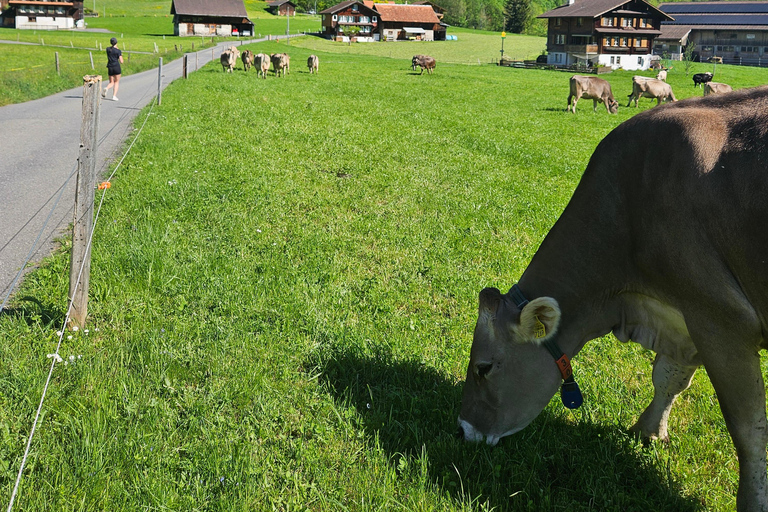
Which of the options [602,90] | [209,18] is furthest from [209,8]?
[602,90]

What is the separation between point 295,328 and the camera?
5.49m

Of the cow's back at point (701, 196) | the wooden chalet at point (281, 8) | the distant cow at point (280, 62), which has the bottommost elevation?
the cow's back at point (701, 196)

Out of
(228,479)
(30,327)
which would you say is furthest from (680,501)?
(30,327)

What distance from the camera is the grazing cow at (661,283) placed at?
308 cm

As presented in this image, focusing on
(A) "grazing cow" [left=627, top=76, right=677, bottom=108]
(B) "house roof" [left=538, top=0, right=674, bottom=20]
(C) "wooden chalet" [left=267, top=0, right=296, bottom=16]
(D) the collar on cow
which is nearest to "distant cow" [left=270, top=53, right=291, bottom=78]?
(A) "grazing cow" [left=627, top=76, right=677, bottom=108]

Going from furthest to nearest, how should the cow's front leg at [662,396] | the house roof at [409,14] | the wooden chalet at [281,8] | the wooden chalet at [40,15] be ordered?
the wooden chalet at [281,8] < the house roof at [409,14] < the wooden chalet at [40,15] < the cow's front leg at [662,396]

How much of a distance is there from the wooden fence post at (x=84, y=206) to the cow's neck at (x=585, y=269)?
3.43 m

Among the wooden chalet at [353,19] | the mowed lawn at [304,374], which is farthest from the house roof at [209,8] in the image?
the mowed lawn at [304,374]

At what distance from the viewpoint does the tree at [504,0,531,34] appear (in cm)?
13975

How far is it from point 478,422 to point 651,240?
146cm

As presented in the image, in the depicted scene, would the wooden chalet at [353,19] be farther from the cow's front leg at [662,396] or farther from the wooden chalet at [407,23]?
the cow's front leg at [662,396]

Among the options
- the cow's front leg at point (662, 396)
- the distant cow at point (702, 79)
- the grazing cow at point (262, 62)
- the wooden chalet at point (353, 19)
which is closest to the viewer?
the cow's front leg at point (662, 396)

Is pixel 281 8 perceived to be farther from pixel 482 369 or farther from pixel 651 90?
pixel 482 369

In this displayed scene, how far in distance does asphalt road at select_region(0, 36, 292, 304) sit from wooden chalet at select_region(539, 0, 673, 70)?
66.0 m
